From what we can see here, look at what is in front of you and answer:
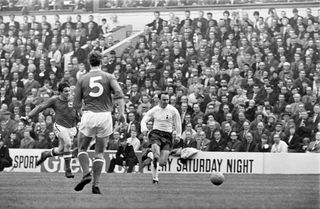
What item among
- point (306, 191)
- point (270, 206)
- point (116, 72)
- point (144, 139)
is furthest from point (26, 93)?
point (270, 206)

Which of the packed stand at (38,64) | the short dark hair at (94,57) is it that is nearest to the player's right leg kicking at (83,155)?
the short dark hair at (94,57)

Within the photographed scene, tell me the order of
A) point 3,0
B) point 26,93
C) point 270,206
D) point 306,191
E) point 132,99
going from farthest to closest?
point 3,0
point 26,93
point 132,99
point 306,191
point 270,206

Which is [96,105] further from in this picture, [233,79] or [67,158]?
[233,79]

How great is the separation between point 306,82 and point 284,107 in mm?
1000

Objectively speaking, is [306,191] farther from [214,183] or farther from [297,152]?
[297,152]

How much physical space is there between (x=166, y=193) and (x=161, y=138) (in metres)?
3.88

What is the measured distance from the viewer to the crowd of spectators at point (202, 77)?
964 inches

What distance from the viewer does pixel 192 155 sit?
24.4 m

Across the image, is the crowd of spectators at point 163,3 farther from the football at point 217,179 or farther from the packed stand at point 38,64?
the football at point 217,179

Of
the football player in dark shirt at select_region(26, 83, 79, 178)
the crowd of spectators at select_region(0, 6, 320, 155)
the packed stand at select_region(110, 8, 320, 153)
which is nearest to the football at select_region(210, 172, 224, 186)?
the football player in dark shirt at select_region(26, 83, 79, 178)

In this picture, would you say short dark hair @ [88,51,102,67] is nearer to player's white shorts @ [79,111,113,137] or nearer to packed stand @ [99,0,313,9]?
player's white shorts @ [79,111,113,137]

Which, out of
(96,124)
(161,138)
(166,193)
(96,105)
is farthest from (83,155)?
(161,138)

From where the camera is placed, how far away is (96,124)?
13.9 meters

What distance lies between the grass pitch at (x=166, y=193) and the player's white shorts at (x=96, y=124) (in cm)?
98
